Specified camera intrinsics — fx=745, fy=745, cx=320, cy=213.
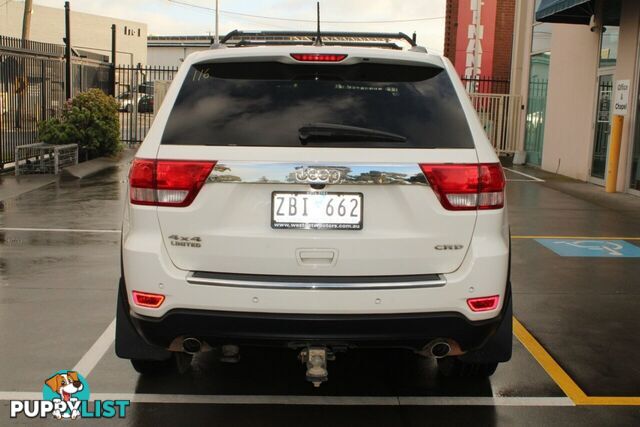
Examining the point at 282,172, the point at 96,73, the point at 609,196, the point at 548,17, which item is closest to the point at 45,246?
the point at 282,172

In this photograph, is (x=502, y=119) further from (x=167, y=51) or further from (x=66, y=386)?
(x=167, y=51)

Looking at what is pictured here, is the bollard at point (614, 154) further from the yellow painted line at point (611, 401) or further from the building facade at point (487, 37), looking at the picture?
the building facade at point (487, 37)

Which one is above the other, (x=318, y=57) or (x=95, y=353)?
(x=318, y=57)

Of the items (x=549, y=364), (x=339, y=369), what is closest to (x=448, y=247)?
(x=339, y=369)

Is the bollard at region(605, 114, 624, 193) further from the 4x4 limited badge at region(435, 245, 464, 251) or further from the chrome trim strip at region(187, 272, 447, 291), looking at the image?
the chrome trim strip at region(187, 272, 447, 291)

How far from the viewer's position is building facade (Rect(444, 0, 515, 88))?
26.1 meters

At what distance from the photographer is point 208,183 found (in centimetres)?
327

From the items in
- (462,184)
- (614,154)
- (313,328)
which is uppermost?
(462,184)

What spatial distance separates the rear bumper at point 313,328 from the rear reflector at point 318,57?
1.19 metres

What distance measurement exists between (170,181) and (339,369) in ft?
5.97

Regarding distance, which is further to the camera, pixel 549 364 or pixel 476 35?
pixel 476 35

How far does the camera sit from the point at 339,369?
4.53m

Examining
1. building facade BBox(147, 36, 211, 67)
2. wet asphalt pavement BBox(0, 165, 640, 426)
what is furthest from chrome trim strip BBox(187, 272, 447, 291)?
building facade BBox(147, 36, 211, 67)

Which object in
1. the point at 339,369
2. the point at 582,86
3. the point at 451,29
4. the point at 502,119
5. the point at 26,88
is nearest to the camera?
the point at 339,369
